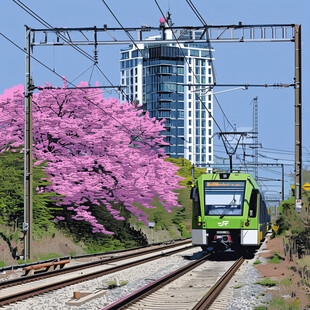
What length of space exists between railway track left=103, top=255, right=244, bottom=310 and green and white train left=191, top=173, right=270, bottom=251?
429 centimetres

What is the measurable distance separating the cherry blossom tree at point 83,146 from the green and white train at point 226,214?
10.6m

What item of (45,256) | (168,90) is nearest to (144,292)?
(45,256)

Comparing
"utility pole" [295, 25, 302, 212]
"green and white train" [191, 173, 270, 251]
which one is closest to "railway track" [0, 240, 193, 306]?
"green and white train" [191, 173, 270, 251]

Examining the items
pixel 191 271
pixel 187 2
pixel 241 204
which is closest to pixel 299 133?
pixel 241 204

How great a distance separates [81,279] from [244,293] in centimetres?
531

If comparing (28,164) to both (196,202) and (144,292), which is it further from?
(144,292)

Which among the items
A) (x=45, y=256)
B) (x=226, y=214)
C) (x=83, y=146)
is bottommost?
(x=45, y=256)

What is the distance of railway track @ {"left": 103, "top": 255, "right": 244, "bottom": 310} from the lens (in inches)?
545

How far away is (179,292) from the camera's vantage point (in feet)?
53.8

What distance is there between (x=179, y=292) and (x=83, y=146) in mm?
24074

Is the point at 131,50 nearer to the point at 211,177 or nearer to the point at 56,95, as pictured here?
the point at 56,95

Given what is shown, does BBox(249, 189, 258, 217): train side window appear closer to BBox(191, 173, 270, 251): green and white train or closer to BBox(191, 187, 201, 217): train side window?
BBox(191, 173, 270, 251): green and white train

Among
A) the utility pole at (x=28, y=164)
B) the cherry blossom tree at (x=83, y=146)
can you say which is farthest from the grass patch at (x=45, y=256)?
the cherry blossom tree at (x=83, y=146)

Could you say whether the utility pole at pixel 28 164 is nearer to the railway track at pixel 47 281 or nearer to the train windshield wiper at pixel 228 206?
the railway track at pixel 47 281
